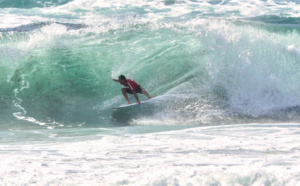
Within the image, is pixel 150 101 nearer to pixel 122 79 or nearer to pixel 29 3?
pixel 122 79

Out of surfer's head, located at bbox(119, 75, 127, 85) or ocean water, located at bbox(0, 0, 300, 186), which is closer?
ocean water, located at bbox(0, 0, 300, 186)

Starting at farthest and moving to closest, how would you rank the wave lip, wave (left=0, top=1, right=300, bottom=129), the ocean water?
the wave lip → wave (left=0, top=1, right=300, bottom=129) → the ocean water

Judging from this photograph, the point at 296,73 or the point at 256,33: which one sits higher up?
the point at 256,33

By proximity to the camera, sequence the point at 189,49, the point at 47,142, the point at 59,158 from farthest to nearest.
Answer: the point at 189,49, the point at 47,142, the point at 59,158

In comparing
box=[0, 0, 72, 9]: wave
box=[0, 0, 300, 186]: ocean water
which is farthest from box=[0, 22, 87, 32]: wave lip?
box=[0, 0, 72, 9]: wave

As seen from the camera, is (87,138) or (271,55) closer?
(87,138)

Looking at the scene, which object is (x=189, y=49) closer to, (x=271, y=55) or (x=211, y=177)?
(x=271, y=55)

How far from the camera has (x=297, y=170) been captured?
204 inches

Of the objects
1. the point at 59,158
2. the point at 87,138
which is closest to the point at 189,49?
the point at 87,138

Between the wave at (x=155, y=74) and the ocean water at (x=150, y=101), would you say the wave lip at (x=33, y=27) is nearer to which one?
the ocean water at (x=150, y=101)

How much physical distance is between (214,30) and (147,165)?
7.23 m

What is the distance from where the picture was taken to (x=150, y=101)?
10.5m

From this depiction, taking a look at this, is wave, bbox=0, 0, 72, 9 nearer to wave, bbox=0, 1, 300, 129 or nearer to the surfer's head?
wave, bbox=0, 1, 300, 129

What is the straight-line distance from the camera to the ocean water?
555 cm
